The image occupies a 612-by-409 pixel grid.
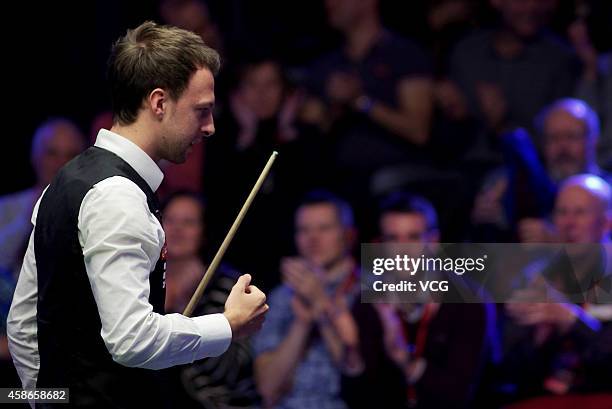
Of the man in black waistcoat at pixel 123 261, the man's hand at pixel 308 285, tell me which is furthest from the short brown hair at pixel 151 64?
the man's hand at pixel 308 285

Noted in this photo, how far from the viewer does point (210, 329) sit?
1.87 m

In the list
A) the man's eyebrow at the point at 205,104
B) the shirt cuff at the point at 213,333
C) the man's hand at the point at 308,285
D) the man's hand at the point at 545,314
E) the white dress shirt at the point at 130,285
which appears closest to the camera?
the white dress shirt at the point at 130,285

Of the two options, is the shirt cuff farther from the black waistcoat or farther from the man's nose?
the man's nose

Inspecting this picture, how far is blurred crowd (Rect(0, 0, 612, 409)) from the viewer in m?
4.49

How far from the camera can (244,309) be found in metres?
1.95

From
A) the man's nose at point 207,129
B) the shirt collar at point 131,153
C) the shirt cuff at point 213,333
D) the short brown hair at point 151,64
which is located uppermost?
the short brown hair at point 151,64

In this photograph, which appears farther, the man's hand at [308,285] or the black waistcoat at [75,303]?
the man's hand at [308,285]

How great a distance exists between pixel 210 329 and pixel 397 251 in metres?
2.79

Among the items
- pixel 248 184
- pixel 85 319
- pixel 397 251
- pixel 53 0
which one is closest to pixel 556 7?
pixel 397 251

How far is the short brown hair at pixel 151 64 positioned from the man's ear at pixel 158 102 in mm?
11

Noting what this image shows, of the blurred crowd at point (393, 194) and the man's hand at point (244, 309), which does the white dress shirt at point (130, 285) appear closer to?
the man's hand at point (244, 309)

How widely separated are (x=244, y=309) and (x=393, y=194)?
2.82m

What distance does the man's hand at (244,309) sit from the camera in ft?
6.36

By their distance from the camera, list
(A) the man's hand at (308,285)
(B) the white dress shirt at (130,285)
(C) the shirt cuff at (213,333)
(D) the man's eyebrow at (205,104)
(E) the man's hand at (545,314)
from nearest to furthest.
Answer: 1. (B) the white dress shirt at (130,285)
2. (C) the shirt cuff at (213,333)
3. (D) the man's eyebrow at (205,104)
4. (E) the man's hand at (545,314)
5. (A) the man's hand at (308,285)
